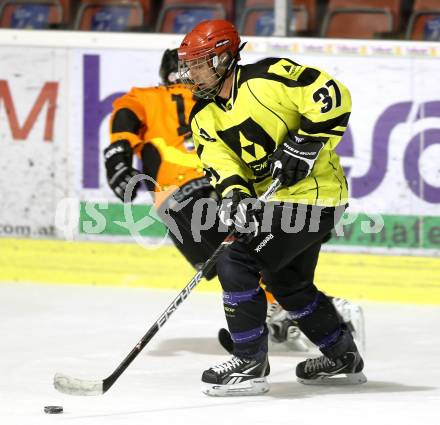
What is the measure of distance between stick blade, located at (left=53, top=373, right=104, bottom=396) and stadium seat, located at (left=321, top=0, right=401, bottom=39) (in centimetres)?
→ 298

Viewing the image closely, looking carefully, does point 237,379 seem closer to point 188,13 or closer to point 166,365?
point 166,365

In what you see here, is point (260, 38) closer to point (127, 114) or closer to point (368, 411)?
point (127, 114)

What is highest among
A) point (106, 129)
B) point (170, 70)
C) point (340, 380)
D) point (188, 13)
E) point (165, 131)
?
point (188, 13)

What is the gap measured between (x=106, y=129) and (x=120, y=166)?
4.18 feet

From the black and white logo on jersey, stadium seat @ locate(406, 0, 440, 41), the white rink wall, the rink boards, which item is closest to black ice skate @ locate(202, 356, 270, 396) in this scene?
the black and white logo on jersey

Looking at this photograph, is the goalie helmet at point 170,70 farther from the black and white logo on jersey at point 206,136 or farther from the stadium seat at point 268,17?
the stadium seat at point 268,17

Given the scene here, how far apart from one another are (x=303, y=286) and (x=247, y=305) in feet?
0.76

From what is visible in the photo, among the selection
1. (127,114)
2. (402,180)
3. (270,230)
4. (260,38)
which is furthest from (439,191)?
(270,230)

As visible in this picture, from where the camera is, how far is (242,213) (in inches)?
160

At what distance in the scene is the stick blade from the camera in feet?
13.1

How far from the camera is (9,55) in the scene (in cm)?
634

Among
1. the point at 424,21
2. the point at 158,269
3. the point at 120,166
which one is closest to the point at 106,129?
the point at 158,269

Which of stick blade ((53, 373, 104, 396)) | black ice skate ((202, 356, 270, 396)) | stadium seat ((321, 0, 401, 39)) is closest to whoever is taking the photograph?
stick blade ((53, 373, 104, 396))

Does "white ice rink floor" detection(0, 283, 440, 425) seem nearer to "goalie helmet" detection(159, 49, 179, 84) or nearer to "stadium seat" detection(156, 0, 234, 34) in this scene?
"goalie helmet" detection(159, 49, 179, 84)
